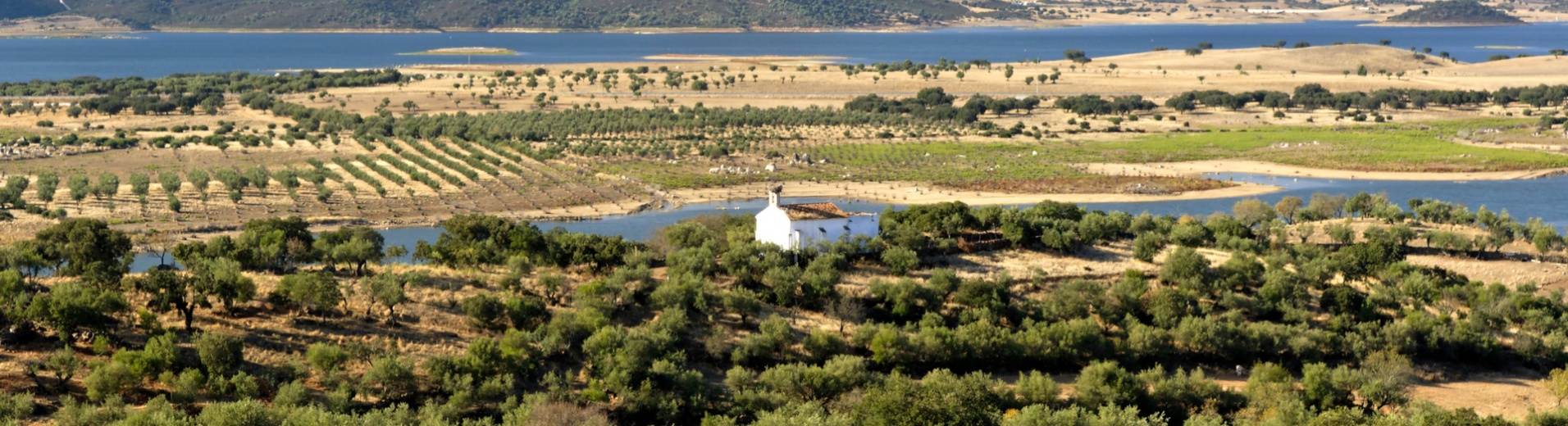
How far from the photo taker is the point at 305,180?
69.6 metres

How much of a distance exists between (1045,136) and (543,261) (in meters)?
53.7

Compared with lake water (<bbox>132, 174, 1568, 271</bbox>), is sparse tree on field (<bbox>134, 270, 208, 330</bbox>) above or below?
above

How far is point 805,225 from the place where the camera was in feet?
149

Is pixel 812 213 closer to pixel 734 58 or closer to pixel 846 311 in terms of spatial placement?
pixel 846 311

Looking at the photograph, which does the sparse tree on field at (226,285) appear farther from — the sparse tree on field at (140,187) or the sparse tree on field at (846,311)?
the sparse tree on field at (140,187)

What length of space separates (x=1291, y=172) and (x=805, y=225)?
4190 centimetres

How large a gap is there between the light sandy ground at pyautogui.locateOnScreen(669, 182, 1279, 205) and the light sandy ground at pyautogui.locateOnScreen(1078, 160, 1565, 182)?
20.0ft

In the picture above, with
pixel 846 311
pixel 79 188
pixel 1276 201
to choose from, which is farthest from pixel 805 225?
pixel 79 188

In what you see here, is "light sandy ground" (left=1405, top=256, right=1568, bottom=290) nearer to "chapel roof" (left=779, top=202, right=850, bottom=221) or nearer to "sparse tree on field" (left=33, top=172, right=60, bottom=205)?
"chapel roof" (left=779, top=202, right=850, bottom=221)

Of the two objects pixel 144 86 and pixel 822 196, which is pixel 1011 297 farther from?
pixel 144 86

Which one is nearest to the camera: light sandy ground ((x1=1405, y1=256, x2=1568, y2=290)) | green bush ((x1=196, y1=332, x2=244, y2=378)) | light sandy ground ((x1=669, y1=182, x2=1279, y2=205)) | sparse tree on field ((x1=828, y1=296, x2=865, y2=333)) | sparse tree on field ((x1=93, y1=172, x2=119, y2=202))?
green bush ((x1=196, y1=332, x2=244, y2=378))

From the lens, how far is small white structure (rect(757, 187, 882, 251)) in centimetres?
4516

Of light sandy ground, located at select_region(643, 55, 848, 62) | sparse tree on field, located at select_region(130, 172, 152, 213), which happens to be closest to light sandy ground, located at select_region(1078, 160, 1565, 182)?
sparse tree on field, located at select_region(130, 172, 152, 213)

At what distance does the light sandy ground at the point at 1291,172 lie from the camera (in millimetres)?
77125
